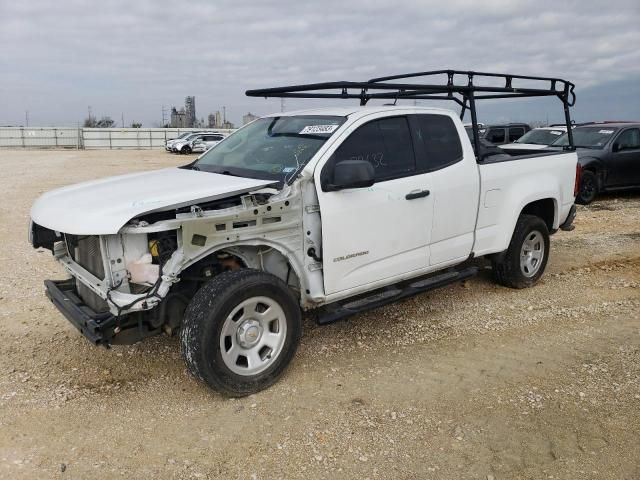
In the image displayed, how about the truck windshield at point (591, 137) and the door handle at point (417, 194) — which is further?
the truck windshield at point (591, 137)

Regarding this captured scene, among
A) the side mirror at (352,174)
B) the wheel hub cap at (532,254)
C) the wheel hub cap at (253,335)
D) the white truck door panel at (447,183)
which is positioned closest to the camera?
the wheel hub cap at (253,335)

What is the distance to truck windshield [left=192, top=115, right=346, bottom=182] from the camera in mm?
4215

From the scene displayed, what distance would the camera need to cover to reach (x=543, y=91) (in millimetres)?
6383

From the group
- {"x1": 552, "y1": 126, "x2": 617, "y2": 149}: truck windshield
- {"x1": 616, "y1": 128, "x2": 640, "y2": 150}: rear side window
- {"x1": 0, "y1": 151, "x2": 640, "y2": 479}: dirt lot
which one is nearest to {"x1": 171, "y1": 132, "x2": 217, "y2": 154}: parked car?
{"x1": 552, "y1": 126, "x2": 617, "y2": 149}: truck windshield

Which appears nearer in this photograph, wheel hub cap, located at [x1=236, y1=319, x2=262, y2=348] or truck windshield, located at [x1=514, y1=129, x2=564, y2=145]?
wheel hub cap, located at [x1=236, y1=319, x2=262, y2=348]

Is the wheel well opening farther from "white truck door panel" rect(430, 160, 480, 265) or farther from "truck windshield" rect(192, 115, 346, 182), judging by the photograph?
"truck windshield" rect(192, 115, 346, 182)

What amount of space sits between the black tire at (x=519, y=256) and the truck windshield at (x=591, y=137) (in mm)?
6884

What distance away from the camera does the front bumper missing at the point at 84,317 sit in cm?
344

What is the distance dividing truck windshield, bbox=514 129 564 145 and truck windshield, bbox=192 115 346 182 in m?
9.69

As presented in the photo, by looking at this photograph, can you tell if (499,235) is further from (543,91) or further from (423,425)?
(423,425)

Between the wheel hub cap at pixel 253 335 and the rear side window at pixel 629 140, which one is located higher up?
the rear side window at pixel 629 140

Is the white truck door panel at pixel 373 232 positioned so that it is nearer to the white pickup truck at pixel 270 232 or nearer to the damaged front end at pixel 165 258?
the white pickup truck at pixel 270 232

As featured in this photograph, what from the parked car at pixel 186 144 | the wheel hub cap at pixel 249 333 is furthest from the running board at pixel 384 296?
the parked car at pixel 186 144

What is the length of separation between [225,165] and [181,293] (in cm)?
131
